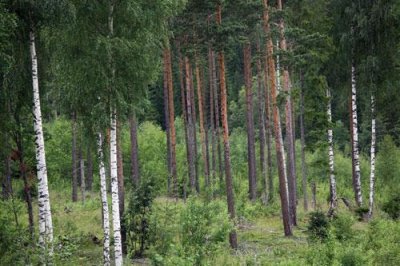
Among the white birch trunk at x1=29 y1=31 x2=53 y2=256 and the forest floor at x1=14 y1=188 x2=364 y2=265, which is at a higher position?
the white birch trunk at x1=29 y1=31 x2=53 y2=256

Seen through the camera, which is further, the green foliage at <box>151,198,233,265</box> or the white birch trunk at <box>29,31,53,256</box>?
the green foliage at <box>151,198,233,265</box>

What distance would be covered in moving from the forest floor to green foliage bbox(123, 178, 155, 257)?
0.89 meters

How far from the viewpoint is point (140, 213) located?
1563 cm

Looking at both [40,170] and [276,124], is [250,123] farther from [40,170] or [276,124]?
[40,170]

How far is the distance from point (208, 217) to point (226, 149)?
470 cm

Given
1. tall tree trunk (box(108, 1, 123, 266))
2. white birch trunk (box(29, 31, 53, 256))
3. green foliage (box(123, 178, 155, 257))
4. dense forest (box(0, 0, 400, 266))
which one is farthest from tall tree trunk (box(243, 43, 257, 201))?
white birch trunk (box(29, 31, 53, 256))

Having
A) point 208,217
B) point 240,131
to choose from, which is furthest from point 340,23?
point 240,131

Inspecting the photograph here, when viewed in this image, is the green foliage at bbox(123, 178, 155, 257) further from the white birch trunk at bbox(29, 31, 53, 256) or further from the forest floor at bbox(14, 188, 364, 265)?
the white birch trunk at bbox(29, 31, 53, 256)

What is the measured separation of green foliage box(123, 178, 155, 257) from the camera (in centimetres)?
1552

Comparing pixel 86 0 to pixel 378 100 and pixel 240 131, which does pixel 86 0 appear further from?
pixel 240 131

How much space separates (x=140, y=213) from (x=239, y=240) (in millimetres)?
5758


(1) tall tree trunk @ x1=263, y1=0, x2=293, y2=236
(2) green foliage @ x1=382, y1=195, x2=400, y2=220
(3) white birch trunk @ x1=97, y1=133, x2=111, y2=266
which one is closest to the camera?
(3) white birch trunk @ x1=97, y1=133, x2=111, y2=266

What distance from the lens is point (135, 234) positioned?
15867 millimetres


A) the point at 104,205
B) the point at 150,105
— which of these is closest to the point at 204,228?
the point at 104,205
